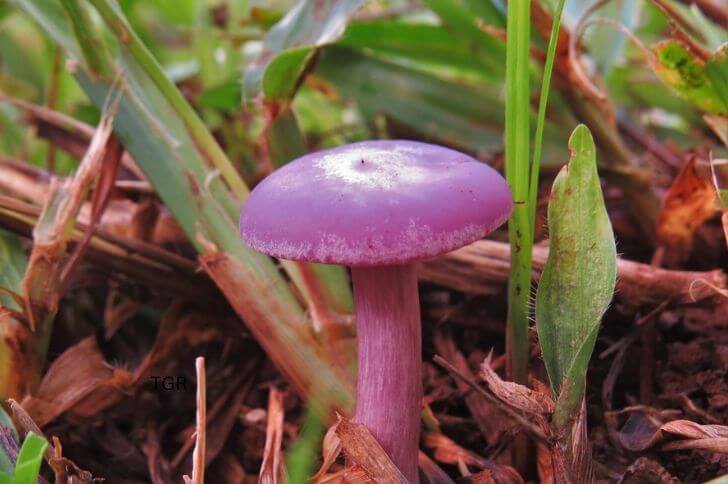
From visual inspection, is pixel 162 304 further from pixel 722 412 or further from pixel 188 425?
pixel 722 412

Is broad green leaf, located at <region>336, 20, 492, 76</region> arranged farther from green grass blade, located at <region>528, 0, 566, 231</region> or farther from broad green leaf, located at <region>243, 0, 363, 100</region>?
green grass blade, located at <region>528, 0, 566, 231</region>

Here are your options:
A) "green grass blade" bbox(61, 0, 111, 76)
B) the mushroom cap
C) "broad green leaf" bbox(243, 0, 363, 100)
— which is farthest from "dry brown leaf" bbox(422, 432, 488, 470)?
"green grass blade" bbox(61, 0, 111, 76)

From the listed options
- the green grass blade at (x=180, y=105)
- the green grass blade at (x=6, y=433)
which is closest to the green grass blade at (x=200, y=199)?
the green grass blade at (x=180, y=105)

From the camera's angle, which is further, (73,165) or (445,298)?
(73,165)

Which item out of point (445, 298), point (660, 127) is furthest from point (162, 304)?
point (660, 127)

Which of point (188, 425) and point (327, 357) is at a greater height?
point (327, 357)

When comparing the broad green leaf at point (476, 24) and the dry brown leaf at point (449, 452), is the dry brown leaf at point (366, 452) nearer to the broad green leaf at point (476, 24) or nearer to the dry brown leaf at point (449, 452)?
A: the dry brown leaf at point (449, 452)

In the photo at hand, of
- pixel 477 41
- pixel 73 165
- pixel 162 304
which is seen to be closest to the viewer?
pixel 162 304

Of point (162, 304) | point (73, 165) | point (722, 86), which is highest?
point (722, 86)
